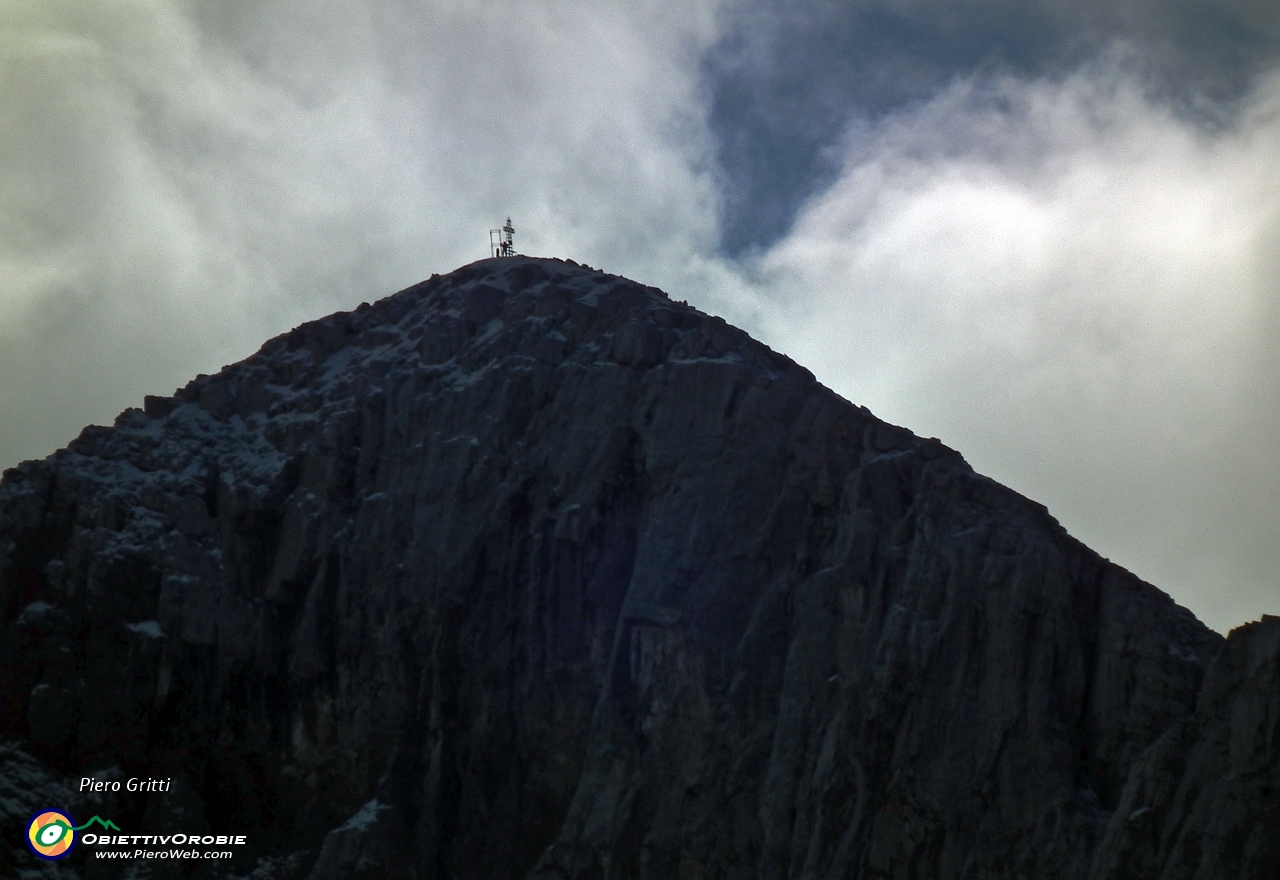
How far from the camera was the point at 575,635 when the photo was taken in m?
85.3

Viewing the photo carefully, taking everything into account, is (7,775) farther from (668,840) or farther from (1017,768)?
(1017,768)

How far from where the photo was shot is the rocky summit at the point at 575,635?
71.1 metres

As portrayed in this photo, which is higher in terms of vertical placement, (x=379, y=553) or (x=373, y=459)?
(x=373, y=459)

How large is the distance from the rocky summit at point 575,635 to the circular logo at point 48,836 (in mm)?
606

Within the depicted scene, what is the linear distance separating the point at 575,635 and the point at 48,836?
105 ft

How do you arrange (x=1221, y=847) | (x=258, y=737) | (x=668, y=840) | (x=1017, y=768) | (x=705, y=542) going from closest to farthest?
(x=1221, y=847), (x=1017, y=768), (x=668, y=840), (x=705, y=542), (x=258, y=737)

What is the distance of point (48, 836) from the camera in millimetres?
86125

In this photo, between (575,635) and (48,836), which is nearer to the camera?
(575,635)

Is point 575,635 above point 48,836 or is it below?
above

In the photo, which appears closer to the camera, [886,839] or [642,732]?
[886,839]

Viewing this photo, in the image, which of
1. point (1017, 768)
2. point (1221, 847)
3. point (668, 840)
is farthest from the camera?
point (668, 840)

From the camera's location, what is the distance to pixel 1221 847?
201 ft

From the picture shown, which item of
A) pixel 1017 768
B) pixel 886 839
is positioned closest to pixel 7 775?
pixel 886 839

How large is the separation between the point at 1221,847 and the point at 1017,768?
1103 centimetres
